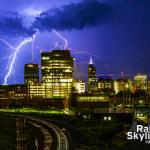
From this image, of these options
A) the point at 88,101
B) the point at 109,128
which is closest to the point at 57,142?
the point at 109,128

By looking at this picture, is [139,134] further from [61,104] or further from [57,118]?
[61,104]

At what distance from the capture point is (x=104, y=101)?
575ft

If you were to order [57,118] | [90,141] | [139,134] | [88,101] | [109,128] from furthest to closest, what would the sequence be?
[88,101]
[57,118]
[109,128]
[139,134]
[90,141]

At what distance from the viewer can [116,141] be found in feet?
246

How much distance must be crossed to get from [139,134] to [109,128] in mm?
14731

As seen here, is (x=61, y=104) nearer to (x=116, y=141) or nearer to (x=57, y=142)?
(x=116, y=141)

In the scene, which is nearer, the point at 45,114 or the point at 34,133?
the point at 34,133

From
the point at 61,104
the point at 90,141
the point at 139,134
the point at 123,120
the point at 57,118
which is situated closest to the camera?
the point at 90,141

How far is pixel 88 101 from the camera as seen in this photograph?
17025 centimetres

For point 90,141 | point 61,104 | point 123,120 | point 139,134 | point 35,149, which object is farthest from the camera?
point 61,104

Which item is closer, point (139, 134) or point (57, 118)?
point (139, 134)

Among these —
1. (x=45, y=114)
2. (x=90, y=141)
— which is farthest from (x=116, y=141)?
(x=45, y=114)

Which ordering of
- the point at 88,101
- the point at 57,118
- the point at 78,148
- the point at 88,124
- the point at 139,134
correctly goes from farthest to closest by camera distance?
the point at 88,101, the point at 57,118, the point at 88,124, the point at 139,134, the point at 78,148

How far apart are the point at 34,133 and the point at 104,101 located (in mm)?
109044
